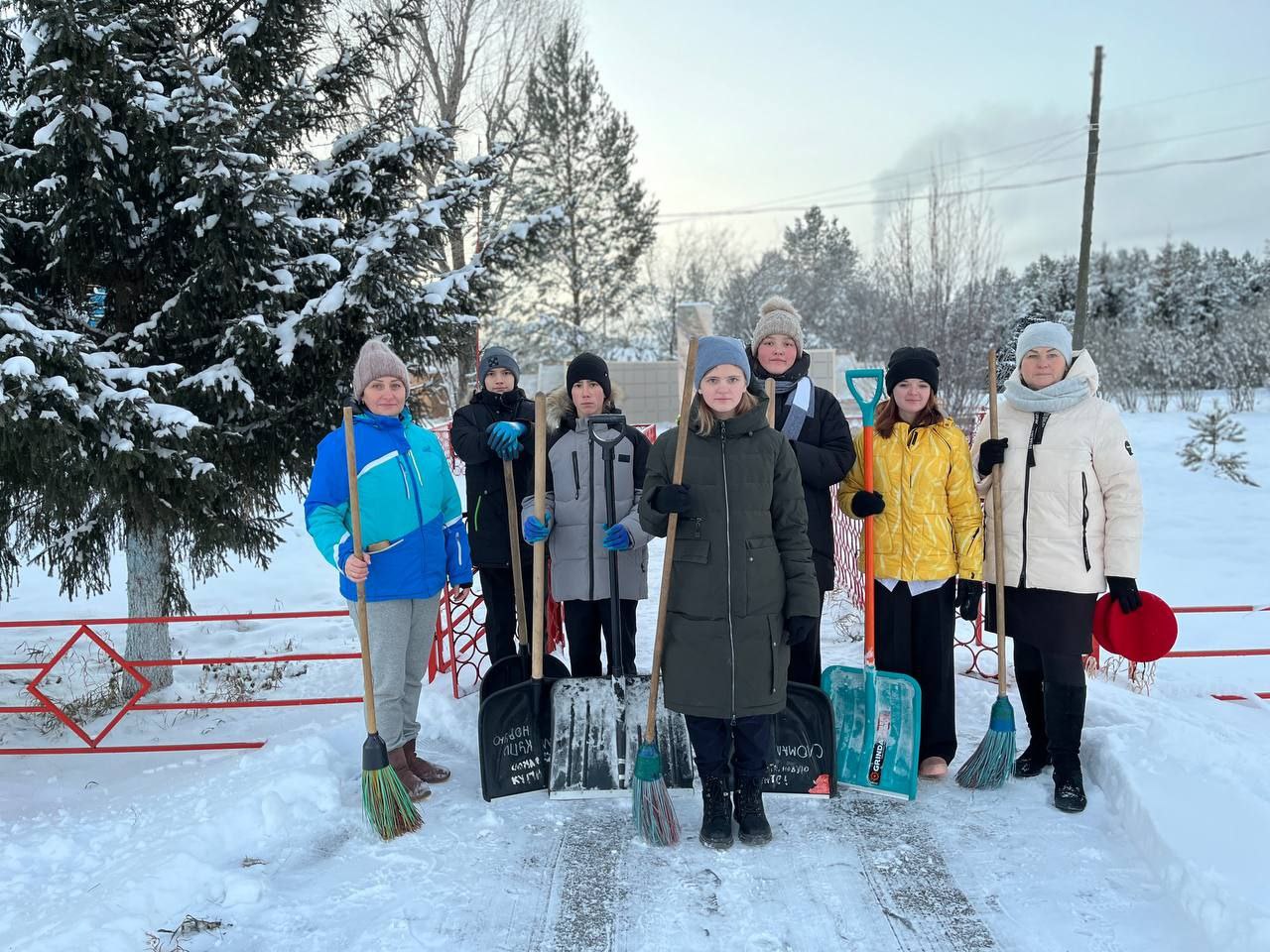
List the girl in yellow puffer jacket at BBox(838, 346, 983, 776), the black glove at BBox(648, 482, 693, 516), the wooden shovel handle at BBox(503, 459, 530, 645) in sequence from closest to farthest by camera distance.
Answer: the black glove at BBox(648, 482, 693, 516)
the girl in yellow puffer jacket at BBox(838, 346, 983, 776)
the wooden shovel handle at BBox(503, 459, 530, 645)

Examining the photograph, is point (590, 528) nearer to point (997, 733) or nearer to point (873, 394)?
point (873, 394)

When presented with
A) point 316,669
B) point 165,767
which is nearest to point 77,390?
point 165,767

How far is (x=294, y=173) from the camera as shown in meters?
4.77

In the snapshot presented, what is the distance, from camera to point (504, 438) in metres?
3.59

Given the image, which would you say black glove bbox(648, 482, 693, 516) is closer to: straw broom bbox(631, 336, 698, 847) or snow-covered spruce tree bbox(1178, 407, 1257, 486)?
straw broom bbox(631, 336, 698, 847)

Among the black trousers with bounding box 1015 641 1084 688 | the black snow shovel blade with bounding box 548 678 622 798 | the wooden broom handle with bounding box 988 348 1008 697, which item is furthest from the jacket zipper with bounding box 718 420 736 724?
the black trousers with bounding box 1015 641 1084 688

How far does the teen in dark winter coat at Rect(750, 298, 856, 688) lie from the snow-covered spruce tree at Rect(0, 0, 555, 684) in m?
2.25

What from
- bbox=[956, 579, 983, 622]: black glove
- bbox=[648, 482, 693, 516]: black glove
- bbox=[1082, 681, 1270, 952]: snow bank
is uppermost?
bbox=[648, 482, 693, 516]: black glove

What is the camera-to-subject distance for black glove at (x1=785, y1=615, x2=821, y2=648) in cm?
288

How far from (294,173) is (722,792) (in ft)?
13.9

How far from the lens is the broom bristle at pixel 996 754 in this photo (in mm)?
3318

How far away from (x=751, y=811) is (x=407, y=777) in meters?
1.51

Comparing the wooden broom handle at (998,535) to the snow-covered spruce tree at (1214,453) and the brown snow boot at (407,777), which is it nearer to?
the brown snow boot at (407,777)

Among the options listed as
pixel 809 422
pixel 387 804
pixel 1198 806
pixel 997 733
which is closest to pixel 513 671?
pixel 387 804
